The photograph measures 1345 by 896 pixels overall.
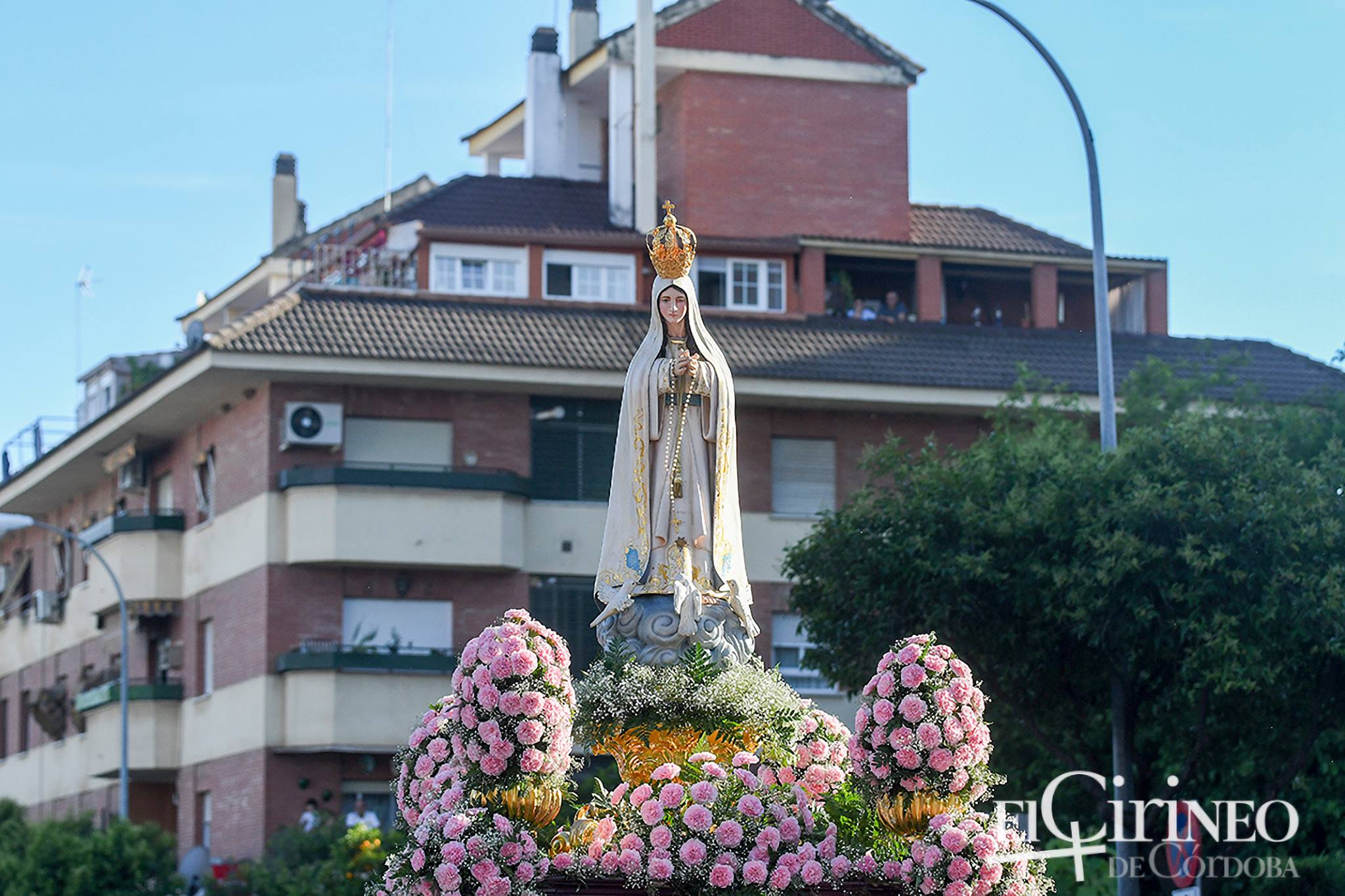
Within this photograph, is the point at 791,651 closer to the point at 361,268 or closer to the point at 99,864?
the point at 361,268

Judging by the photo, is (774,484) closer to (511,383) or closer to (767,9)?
(511,383)

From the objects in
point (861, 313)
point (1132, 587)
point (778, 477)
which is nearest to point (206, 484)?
point (778, 477)

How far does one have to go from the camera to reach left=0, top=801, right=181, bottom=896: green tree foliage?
131 ft

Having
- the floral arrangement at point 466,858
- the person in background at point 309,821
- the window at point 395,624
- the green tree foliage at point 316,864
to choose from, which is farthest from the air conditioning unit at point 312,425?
the floral arrangement at point 466,858

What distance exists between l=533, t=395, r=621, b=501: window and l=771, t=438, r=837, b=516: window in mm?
3208

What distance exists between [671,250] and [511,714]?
355 cm

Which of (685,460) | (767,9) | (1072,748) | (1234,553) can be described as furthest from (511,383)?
(685,460)

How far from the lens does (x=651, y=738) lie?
15.7 metres

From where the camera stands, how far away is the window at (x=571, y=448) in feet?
151

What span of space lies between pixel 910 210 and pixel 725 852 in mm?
38832

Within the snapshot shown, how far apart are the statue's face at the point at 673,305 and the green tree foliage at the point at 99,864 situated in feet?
85.4

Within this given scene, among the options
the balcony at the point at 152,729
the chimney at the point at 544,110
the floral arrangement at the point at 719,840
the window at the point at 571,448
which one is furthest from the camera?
the chimney at the point at 544,110

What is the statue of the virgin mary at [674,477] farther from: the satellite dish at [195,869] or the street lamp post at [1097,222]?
the satellite dish at [195,869]

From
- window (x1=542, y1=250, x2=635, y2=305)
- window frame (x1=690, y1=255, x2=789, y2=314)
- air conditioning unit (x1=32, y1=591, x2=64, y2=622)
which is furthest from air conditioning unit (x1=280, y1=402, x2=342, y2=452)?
air conditioning unit (x1=32, y1=591, x2=64, y2=622)
